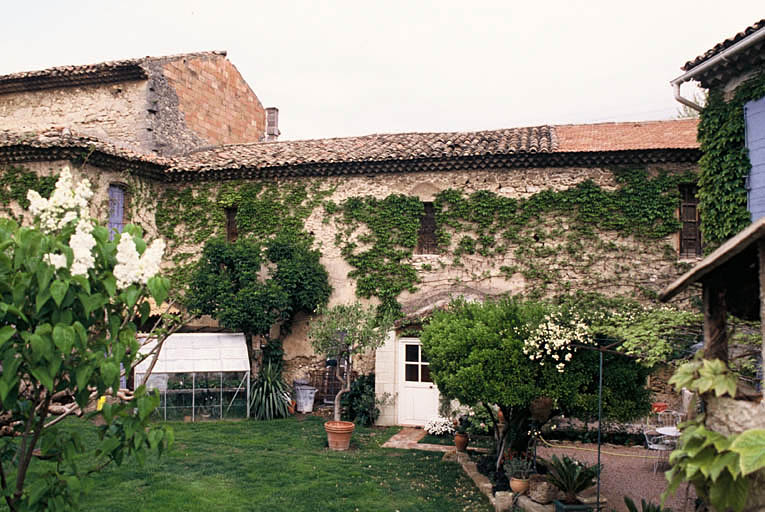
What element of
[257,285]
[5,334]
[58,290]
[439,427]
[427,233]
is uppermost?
[427,233]

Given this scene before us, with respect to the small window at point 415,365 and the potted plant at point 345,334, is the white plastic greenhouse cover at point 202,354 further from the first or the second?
the small window at point 415,365

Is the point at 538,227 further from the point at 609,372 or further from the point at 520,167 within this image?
the point at 609,372

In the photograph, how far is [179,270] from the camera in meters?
17.9

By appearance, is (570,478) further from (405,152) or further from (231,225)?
(231,225)

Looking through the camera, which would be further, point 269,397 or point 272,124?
point 272,124

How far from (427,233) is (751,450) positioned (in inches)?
533

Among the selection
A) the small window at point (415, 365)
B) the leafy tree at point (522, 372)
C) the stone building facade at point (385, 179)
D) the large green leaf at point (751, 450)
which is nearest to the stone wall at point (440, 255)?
the stone building facade at point (385, 179)

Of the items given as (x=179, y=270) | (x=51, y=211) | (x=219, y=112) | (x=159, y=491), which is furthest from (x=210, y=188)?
(x=51, y=211)

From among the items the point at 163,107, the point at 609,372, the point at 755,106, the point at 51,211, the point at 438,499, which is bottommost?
the point at 438,499

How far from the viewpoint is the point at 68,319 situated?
3570 millimetres

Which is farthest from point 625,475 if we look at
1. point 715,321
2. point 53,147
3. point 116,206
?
point 53,147

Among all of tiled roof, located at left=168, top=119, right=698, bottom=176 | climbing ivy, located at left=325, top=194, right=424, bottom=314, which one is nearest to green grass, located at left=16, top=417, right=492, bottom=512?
climbing ivy, located at left=325, top=194, right=424, bottom=314

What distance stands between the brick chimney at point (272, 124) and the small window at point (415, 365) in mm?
11880

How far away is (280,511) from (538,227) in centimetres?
954
